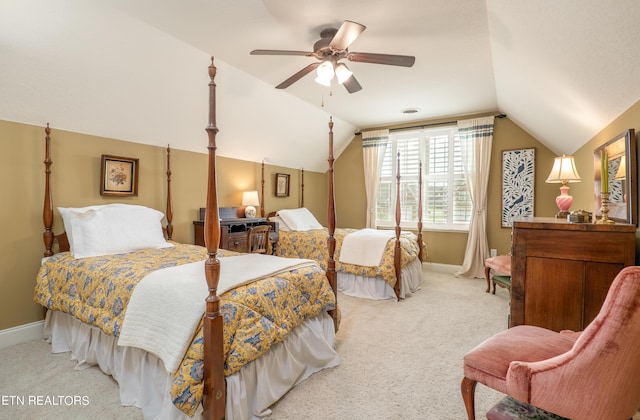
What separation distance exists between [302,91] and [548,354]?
3.64m

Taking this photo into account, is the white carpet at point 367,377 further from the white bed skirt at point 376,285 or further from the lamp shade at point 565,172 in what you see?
the lamp shade at point 565,172

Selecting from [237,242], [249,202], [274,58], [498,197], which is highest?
[274,58]

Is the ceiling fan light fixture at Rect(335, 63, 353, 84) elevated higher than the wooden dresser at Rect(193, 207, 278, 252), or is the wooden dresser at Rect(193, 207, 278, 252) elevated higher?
the ceiling fan light fixture at Rect(335, 63, 353, 84)

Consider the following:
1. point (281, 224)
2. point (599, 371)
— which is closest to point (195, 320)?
point (599, 371)

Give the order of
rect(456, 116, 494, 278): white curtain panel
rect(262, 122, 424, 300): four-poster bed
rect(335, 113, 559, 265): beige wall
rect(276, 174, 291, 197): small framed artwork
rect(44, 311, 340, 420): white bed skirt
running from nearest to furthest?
rect(44, 311, 340, 420): white bed skirt < rect(262, 122, 424, 300): four-poster bed < rect(335, 113, 559, 265): beige wall < rect(456, 116, 494, 278): white curtain panel < rect(276, 174, 291, 197): small framed artwork

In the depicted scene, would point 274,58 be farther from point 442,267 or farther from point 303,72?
point 442,267

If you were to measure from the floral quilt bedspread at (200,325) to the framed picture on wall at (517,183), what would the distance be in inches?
144

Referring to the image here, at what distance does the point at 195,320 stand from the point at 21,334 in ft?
7.46

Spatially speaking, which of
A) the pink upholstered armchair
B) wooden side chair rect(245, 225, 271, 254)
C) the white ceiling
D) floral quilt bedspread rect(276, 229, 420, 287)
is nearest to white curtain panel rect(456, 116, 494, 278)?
the white ceiling

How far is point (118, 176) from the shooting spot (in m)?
3.22

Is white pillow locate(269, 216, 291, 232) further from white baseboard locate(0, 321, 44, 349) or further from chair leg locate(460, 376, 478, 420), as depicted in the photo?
chair leg locate(460, 376, 478, 420)

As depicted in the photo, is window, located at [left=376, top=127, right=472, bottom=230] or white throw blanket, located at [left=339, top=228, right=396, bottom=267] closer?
white throw blanket, located at [left=339, top=228, right=396, bottom=267]

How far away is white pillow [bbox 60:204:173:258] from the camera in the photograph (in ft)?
8.41

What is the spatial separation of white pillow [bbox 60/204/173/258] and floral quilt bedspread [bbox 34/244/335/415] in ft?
0.40
